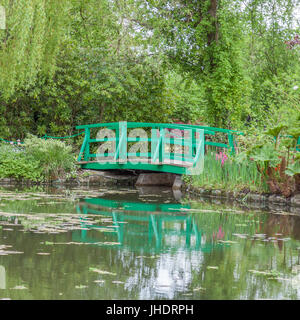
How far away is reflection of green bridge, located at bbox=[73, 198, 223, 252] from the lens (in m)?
5.36

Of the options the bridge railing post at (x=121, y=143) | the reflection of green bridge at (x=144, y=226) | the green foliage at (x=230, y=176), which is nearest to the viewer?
the reflection of green bridge at (x=144, y=226)

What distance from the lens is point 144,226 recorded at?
655 cm

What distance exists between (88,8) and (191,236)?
43.1ft

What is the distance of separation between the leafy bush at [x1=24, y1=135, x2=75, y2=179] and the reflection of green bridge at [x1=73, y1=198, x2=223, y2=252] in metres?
4.42

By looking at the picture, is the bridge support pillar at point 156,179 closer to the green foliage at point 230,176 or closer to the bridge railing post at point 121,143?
the bridge railing post at point 121,143

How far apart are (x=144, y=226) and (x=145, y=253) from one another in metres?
1.69

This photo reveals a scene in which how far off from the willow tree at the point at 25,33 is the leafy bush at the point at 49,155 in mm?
1718

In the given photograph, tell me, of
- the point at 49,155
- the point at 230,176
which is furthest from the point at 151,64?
the point at 230,176

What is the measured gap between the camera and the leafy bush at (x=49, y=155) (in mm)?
13375

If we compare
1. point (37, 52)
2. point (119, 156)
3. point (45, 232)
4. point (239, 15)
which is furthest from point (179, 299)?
point (239, 15)

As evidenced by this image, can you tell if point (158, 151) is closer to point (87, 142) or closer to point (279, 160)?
point (87, 142)

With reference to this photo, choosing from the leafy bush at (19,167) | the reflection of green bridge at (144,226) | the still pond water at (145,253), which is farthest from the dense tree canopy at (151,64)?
the still pond water at (145,253)

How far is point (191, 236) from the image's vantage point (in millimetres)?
5898
